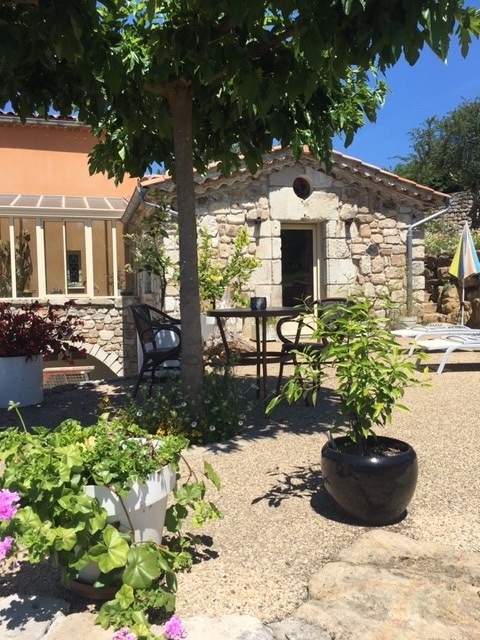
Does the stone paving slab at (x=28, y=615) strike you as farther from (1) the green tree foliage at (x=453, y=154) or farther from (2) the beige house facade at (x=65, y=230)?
(1) the green tree foliage at (x=453, y=154)

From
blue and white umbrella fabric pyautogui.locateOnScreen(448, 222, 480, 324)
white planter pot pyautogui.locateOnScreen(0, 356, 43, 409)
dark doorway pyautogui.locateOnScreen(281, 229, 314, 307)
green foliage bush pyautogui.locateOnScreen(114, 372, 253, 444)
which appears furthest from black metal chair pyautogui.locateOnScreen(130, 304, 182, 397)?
blue and white umbrella fabric pyautogui.locateOnScreen(448, 222, 480, 324)

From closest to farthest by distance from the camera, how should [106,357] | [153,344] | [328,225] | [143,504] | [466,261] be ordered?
1. [143,504]
2. [153,344]
3. [466,261]
4. [328,225]
5. [106,357]

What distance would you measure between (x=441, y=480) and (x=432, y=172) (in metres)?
24.0

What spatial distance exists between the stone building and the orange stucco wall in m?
4.32

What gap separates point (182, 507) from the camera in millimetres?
2391

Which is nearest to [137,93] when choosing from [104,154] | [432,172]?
[104,154]

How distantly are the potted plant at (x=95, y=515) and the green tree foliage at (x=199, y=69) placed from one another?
6.53 feet

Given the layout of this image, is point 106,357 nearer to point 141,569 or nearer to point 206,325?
point 206,325

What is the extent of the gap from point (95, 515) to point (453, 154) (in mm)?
25943

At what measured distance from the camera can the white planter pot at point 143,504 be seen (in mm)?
2100

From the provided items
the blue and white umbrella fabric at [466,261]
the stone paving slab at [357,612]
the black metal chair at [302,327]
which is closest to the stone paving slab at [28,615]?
the stone paving slab at [357,612]

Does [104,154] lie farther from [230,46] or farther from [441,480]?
[441,480]

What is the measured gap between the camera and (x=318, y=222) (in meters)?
10.5

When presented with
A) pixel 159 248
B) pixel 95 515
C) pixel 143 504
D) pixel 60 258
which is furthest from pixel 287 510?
pixel 60 258
